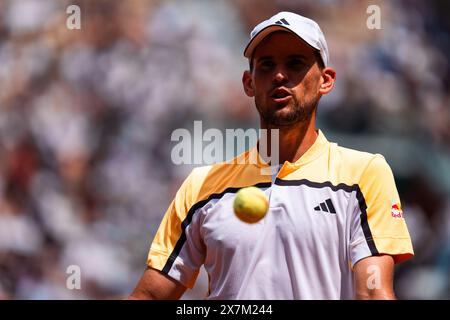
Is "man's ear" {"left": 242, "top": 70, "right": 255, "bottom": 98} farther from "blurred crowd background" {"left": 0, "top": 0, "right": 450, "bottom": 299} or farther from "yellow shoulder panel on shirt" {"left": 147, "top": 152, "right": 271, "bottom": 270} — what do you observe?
"blurred crowd background" {"left": 0, "top": 0, "right": 450, "bottom": 299}

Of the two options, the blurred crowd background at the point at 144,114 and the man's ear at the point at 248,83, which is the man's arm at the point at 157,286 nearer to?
the man's ear at the point at 248,83

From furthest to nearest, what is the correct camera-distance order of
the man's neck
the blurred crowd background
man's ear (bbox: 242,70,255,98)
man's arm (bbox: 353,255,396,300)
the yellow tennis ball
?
the blurred crowd background → man's ear (bbox: 242,70,255,98) → the man's neck → the yellow tennis ball → man's arm (bbox: 353,255,396,300)

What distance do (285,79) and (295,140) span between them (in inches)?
12.0

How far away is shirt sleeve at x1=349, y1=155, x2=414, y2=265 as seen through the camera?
10.0 ft

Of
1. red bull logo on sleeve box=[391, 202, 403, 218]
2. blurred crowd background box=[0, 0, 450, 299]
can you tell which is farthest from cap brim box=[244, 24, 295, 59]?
blurred crowd background box=[0, 0, 450, 299]

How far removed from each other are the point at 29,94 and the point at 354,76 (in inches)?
127

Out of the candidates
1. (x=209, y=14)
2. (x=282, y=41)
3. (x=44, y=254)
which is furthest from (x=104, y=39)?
(x=282, y=41)

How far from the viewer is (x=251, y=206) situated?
305cm

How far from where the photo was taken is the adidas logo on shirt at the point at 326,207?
3.19 metres

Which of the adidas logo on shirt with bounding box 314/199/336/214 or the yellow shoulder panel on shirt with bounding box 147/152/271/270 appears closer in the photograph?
the adidas logo on shirt with bounding box 314/199/336/214

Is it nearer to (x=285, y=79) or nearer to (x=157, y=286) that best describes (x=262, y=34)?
(x=285, y=79)

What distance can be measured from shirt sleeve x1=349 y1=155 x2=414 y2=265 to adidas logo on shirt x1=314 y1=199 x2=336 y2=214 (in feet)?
0.32

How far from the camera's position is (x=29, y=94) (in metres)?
7.57
